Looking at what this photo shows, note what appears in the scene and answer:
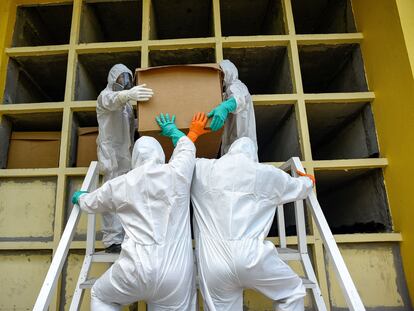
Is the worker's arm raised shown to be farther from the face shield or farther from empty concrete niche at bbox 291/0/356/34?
empty concrete niche at bbox 291/0/356/34

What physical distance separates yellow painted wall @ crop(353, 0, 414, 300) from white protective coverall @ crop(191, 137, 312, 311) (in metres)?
0.75

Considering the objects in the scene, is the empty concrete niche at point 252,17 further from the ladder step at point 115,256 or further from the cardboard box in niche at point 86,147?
the ladder step at point 115,256

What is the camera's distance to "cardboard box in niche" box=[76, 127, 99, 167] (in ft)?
6.35

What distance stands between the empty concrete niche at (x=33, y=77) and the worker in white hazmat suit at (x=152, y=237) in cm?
130

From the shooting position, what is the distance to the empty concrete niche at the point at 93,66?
7.11 ft

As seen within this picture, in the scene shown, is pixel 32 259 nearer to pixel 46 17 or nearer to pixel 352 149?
pixel 46 17

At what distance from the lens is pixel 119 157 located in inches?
67.1

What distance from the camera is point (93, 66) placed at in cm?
228

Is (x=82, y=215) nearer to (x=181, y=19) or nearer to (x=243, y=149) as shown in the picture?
(x=243, y=149)

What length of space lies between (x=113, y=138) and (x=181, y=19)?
4.23 feet

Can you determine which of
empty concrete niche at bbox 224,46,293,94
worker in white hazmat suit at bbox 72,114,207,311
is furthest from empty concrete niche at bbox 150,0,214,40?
worker in white hazmat suit at bbox 72,114,207,311

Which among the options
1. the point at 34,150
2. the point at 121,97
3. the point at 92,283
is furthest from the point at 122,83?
the point at 92,283

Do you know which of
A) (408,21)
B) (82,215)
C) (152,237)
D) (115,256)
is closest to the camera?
(152,237)

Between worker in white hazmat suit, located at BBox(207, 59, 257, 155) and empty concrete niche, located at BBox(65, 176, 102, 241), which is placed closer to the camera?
worker in white hazmat suit, located at BBox(207, 59, 257, 155)
